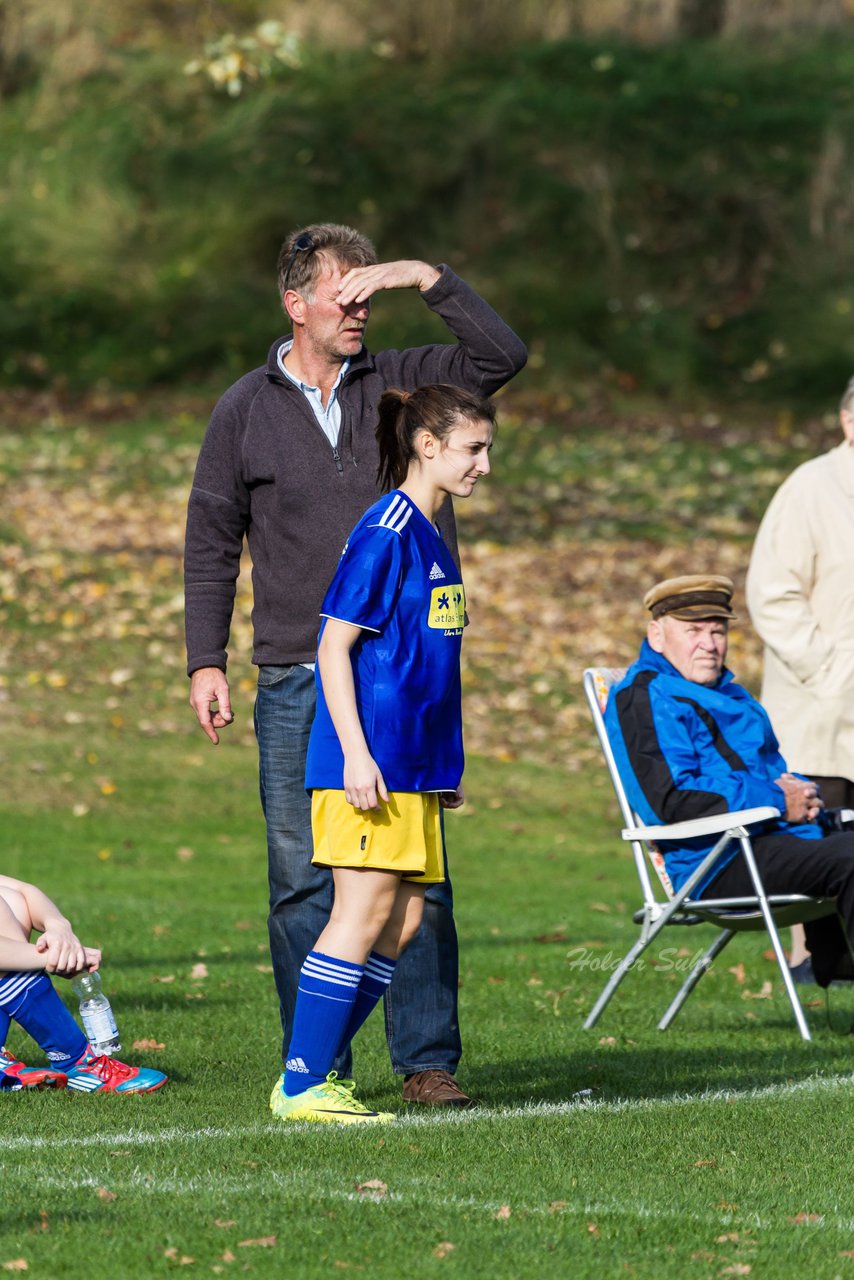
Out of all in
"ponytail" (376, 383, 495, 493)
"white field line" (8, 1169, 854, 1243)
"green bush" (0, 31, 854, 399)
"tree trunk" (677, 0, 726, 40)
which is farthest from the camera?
"tree trunk" (677, 0, 726, 40)

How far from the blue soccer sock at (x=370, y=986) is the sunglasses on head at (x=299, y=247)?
1.87m

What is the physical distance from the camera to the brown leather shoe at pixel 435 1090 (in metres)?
5.64

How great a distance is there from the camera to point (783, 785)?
7234 mm

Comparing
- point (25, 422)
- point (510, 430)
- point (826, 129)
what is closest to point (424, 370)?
point (510, 430)

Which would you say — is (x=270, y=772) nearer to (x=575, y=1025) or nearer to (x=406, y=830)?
(x=406, y=830)

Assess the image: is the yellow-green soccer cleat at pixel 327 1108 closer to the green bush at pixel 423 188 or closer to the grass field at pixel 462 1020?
the grass field at pixel 462 1020

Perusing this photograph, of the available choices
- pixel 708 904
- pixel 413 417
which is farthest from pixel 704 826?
pixel 413 417

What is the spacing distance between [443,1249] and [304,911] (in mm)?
1689

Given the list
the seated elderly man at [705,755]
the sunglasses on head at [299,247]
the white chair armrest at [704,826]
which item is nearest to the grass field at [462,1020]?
the seated elderly man at [705,755]

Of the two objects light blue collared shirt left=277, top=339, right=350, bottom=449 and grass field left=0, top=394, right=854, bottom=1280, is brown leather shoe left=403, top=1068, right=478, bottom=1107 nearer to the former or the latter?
grass field left=0, top=394, right=854, bottom=1280

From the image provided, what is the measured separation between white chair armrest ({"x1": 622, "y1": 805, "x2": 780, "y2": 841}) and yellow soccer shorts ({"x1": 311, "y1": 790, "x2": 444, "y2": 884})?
6.10 feet

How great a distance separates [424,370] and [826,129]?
883 inches

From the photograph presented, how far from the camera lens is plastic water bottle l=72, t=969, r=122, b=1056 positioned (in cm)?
563

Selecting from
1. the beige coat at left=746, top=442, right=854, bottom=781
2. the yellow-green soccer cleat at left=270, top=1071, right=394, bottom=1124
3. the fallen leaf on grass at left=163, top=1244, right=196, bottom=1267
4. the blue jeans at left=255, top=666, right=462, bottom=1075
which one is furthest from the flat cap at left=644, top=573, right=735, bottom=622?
the fallen leaf on grass at left=163, top=1244, right=196, bottom=1267
